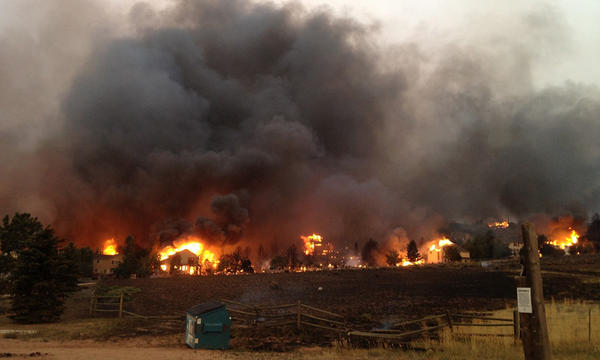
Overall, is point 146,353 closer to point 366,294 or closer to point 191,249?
point 366,294

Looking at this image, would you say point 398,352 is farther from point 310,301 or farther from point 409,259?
point 409,259

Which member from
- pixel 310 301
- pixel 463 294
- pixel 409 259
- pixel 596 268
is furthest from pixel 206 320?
pixel 409 259

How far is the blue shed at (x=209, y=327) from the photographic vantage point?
15.4 m

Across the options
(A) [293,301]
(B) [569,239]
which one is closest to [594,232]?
(B) [569,239]

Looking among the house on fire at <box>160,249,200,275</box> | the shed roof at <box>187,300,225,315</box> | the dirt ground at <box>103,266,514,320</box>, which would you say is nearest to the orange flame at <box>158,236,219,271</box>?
the house on fire at <box>160,249,200,275</box>

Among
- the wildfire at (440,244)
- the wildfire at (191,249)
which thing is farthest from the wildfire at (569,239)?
the wildfire at (191,249)

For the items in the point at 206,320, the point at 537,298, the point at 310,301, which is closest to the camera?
the point at 537,298

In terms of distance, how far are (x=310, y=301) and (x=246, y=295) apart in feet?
25.7

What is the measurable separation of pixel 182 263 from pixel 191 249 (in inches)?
356

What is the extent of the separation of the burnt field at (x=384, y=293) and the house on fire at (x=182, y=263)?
109 feet

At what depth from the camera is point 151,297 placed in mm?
36156

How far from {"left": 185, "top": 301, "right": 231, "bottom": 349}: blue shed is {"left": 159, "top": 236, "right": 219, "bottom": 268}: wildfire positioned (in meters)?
73.5

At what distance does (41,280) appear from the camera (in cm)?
2656

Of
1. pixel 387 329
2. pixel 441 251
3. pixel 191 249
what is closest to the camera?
pixel 387 329
